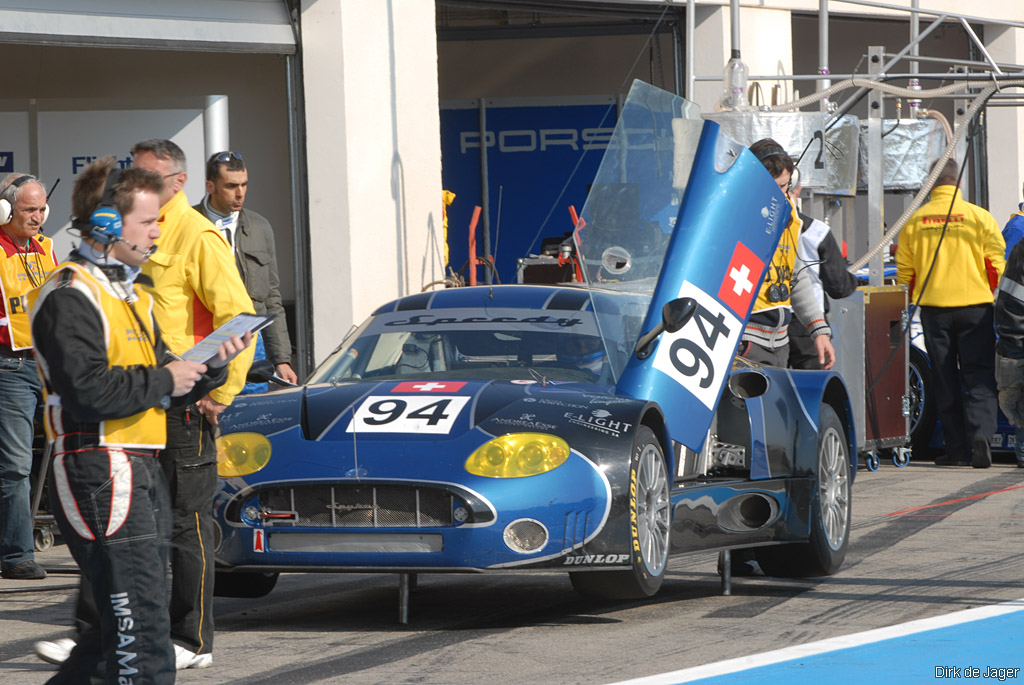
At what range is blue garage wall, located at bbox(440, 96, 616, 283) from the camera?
18984mm

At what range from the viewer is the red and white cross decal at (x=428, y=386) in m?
6.45

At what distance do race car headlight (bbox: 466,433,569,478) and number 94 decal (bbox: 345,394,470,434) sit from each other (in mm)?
194

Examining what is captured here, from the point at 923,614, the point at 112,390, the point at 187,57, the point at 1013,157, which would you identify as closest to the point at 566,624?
the point at 923,614

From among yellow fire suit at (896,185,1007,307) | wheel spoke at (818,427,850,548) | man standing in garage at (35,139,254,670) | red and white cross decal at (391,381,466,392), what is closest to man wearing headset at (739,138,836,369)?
wheel spoke at (818,427,850,548)

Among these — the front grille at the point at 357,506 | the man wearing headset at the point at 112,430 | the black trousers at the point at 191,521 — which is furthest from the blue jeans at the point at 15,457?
the man wearing headset at the point at 112,430

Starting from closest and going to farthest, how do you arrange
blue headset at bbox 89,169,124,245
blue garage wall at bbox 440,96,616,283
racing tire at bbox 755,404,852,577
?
1. blue headset at bbox 89,169,124,245
2. racing tire at bbox 755,404,852,577
3. blue garage wall at bbox 440,96,616,283

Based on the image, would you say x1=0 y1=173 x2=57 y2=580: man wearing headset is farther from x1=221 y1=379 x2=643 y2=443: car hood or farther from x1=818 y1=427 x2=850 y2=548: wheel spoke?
x1=818 y1=427 x2=850 y2=548: wheel spoke

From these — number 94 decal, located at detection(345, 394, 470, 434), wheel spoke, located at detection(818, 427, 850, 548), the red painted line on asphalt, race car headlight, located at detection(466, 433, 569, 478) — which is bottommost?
the red painted line on asphalt

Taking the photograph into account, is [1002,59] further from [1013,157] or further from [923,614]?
[923,614]

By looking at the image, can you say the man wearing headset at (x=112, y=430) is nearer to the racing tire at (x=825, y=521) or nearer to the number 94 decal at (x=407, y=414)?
the number 94 decal at (x=407, y=414)

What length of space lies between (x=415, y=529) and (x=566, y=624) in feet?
2.54

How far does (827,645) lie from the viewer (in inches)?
220

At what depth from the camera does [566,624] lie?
20.5ft

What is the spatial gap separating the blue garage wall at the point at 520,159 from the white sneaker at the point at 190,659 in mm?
13658
